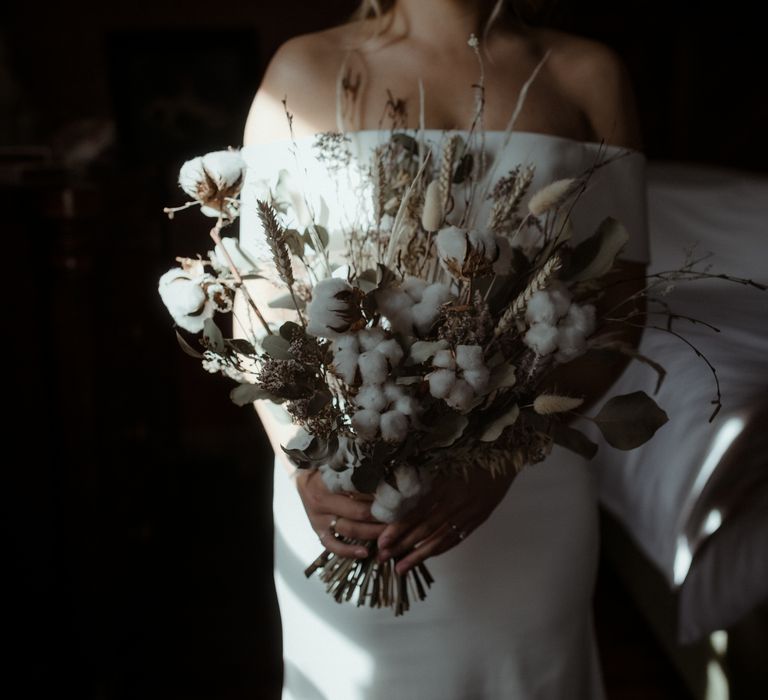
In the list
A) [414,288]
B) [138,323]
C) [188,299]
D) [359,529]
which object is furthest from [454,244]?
[138,323]

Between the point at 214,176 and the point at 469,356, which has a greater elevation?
the point at 214,176

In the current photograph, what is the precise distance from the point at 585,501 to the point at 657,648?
42.7 inches

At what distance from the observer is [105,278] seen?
1919 mm

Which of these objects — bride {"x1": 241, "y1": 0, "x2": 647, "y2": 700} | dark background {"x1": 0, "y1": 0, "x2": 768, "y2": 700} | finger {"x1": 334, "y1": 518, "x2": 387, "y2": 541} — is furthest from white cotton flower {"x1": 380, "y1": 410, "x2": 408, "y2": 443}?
dark background {"x1": 0, "y1": 0, "x2": 768, "y2": 700}

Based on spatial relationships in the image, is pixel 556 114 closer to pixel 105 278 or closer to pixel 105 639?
pixel 105 278

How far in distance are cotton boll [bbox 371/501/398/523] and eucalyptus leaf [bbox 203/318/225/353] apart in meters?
0.24

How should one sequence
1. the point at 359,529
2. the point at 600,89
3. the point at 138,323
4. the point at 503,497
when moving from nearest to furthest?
1. the point at 359,529
2. the point at 503,497
3. the point at 600,89
4. the point at 138,323

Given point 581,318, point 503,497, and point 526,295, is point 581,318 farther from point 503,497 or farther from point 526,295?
point 503,497

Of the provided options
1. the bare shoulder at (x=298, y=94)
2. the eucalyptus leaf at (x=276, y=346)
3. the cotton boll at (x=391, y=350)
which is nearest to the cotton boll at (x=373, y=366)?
the cotton boll at (x=391, y=350)

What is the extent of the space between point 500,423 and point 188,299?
1.17 ft

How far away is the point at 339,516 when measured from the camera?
956mm

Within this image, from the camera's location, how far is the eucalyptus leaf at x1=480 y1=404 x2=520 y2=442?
0.80m

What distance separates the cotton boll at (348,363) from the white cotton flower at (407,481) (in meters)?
0.13

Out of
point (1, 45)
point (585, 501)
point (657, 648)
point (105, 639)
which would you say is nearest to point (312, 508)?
point (585, 501)
